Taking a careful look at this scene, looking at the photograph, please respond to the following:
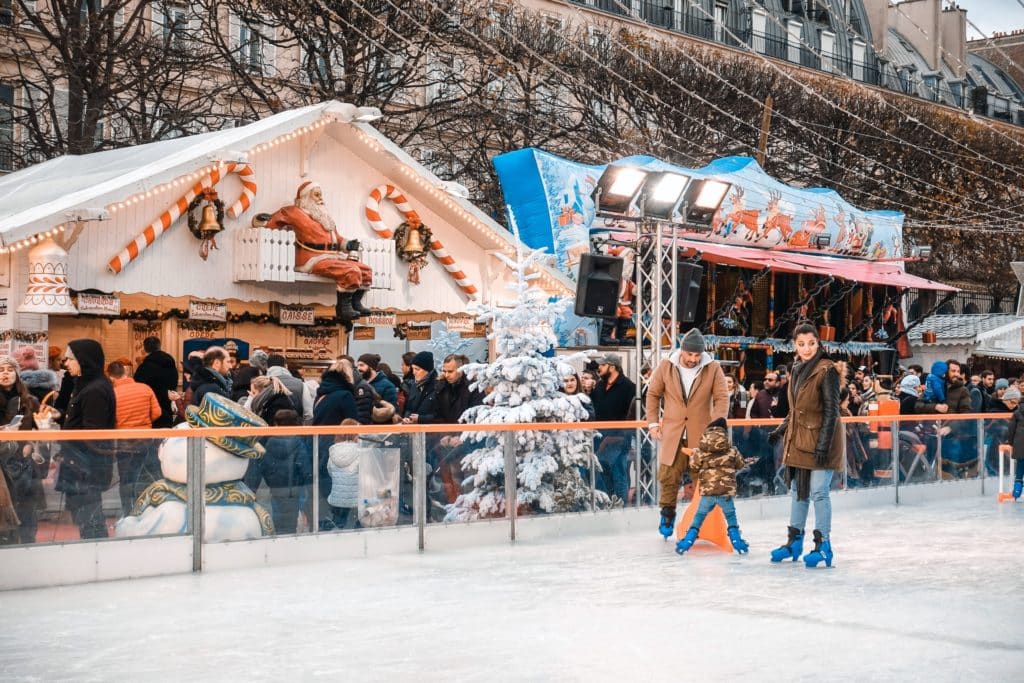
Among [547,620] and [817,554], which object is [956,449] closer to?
[817,554]

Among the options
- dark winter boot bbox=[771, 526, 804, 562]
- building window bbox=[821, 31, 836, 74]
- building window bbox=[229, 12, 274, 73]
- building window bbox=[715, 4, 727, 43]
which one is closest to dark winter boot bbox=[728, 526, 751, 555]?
dark winter boot bbox=[771, 526, 804, 562]

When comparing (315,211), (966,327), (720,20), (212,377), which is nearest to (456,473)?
(212,377)

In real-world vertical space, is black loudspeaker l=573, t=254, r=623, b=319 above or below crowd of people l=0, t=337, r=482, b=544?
above

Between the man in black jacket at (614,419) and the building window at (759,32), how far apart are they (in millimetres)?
41420

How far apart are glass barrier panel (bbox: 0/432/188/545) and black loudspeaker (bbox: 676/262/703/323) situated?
18.7 feet

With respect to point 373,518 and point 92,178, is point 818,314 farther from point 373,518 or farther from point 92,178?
point 373,518

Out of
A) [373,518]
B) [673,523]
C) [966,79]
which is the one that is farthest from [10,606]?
[966,79]

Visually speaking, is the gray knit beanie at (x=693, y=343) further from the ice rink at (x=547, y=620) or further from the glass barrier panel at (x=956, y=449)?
the glass barrier panel at (x=956, y=449)

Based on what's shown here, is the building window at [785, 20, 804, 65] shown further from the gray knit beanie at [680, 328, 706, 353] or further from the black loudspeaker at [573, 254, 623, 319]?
the gray knit beanie at [680, 328, 706, 353]

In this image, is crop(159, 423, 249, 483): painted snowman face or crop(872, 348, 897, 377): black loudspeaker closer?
crop(159, 423, 249, 483): painted snowman face

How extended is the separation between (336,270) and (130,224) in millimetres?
2653

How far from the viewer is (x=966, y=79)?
6538cm

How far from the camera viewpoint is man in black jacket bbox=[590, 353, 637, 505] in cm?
1345

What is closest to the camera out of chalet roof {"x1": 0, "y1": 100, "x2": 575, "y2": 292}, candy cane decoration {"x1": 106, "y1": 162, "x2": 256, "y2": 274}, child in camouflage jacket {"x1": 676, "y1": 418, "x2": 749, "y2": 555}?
child in camouflage jacket {"x1": 676, "y1": 418, "x2": 749, "y2": 555}
